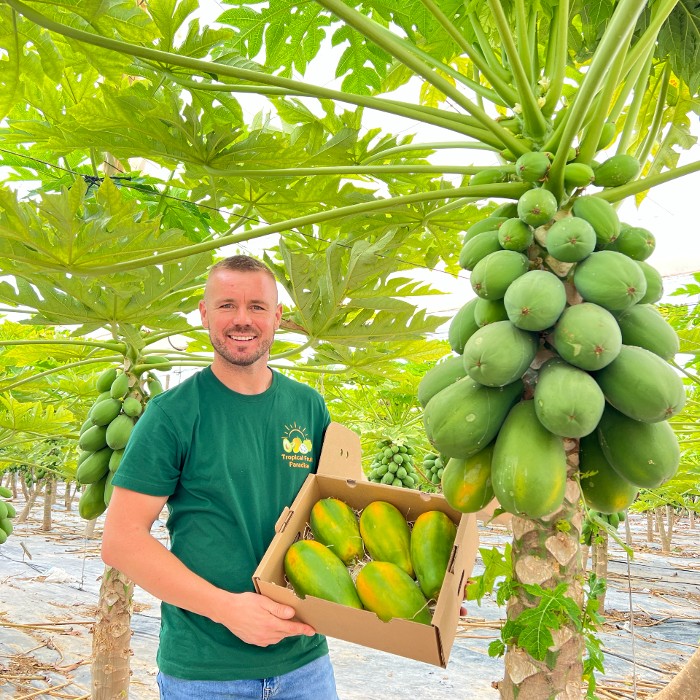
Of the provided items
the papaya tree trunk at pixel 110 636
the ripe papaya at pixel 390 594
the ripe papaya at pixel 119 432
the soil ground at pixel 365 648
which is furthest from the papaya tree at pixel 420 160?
the soil ground at pixel 365 648

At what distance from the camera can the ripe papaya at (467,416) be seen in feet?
3.34

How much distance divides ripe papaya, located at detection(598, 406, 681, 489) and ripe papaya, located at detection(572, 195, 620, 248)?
0.30 m

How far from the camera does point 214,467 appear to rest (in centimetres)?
170

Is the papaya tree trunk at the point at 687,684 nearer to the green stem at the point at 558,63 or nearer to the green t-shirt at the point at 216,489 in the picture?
the green t-shirt at the point at 216,489

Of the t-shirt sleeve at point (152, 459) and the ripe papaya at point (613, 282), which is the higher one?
the ripe papaya at point (613, 282)

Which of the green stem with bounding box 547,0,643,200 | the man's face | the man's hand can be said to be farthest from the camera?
the man's face

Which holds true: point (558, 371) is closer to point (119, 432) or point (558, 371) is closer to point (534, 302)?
point (534, 302)

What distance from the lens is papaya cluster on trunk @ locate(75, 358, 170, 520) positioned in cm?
260

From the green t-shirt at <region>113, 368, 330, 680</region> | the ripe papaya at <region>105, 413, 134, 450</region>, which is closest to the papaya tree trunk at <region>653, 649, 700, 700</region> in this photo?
the green t-shirt at <region>113, 368, 330, 680</region>

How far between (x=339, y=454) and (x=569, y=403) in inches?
40.0

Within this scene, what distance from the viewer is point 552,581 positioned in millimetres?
1062

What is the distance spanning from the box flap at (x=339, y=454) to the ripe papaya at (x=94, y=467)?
1258 millimetres

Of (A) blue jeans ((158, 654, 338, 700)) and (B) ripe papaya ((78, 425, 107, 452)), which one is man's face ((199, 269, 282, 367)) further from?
(B) ripe papaya ((78, 425, 107, 452))

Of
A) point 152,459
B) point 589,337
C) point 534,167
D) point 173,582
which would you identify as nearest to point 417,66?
point 534,167
